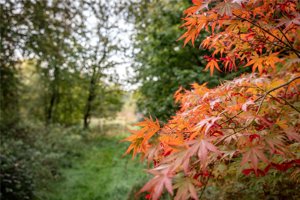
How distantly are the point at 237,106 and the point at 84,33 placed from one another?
990 cm

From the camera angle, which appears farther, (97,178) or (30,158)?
(97,178)

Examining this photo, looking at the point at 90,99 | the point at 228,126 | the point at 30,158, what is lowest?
the point at 30,158

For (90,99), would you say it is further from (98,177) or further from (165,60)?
(165,60)

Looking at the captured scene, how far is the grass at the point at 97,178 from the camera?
5663 mm

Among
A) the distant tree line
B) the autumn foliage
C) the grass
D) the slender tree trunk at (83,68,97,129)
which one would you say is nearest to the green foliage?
the grass

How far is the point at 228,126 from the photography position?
1.66m

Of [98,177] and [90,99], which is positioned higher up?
[90,99]

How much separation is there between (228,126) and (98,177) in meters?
5.90

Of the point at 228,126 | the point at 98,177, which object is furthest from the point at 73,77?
the point at 228,126

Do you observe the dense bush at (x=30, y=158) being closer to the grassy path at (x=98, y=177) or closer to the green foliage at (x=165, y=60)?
the grassy path at (x=98, y=177)

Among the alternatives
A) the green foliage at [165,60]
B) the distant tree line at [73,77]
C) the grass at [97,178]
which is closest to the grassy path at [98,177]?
the grass at [97,178]

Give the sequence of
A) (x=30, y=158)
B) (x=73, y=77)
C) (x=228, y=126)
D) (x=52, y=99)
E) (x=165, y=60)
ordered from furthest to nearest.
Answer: (x=52, y=99) → (x=73, y=77) → (x=165, y=60) → (x=30, y=158) → (x=228, y=126)

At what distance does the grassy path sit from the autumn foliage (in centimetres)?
340

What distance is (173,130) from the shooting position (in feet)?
5.37
